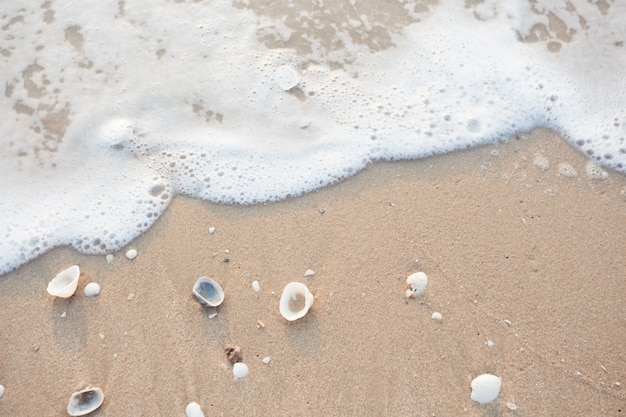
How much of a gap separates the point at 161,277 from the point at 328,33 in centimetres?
235

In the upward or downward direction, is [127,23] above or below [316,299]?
above

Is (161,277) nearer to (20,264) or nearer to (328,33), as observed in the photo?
(20,264)

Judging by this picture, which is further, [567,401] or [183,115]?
[183,115]

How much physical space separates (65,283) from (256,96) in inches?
71.6

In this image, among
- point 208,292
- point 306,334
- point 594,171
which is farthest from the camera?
point 594,171

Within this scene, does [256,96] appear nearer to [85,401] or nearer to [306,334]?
[306,334]

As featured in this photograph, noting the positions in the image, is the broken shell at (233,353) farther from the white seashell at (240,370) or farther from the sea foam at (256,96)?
the sea foam at (256,96)

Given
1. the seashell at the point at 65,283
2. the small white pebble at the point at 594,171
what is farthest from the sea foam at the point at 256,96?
the seashell at the point at 65,283

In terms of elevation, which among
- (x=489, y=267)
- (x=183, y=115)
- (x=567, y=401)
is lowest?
(x=567, y=401)

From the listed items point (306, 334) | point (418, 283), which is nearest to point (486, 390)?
point (418, 283)

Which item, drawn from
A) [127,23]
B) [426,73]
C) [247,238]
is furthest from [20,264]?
[426,73]

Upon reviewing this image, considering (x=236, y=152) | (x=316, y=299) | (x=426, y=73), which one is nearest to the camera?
(x=316, y=299)

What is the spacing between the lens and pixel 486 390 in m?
2.48

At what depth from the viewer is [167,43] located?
3.94 metres
